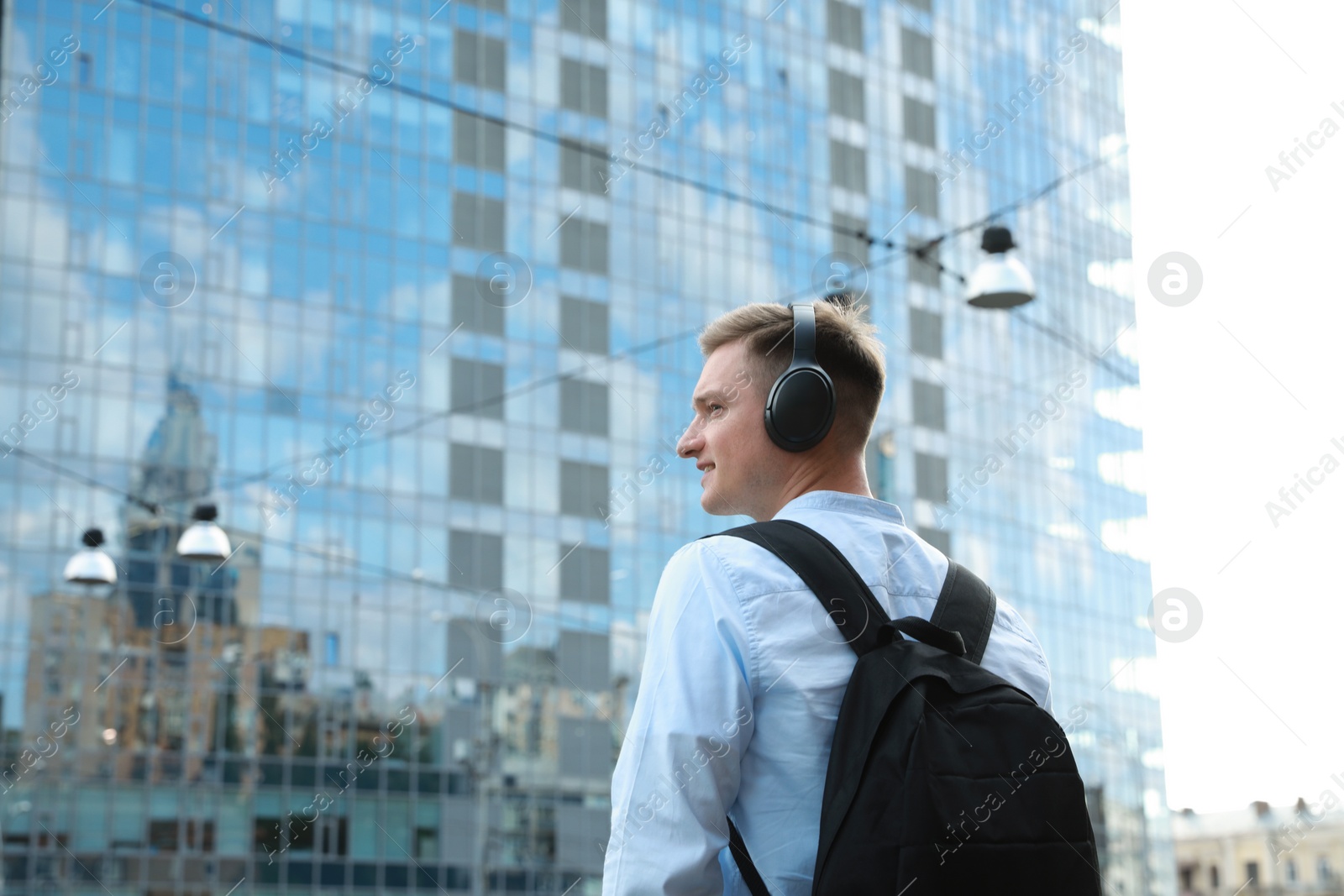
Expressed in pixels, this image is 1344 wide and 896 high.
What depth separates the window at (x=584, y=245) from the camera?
4972 cm

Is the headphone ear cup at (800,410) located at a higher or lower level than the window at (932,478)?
lower

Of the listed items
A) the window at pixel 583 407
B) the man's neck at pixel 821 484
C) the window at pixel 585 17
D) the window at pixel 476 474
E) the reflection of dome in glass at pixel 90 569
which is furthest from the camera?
the window at pixel 585 17

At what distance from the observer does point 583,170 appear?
5069 centimetres

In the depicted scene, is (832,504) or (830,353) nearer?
(832,504)

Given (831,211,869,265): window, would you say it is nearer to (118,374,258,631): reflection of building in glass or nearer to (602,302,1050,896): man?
(118,374,258,631): reflection of building in glass

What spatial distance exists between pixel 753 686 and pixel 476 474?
4499 centimetres

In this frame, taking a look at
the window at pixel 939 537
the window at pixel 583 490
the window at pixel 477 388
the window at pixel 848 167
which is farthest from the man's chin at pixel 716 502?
the window at pixel 848 167

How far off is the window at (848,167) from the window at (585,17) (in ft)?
33.0

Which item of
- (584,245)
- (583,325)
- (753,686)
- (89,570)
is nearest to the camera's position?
(753,686)

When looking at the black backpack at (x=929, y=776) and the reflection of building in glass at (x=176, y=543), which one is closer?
the black backpack at (x=929, y=776)

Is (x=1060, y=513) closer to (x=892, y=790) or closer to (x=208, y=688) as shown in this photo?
(x=208, y=688)

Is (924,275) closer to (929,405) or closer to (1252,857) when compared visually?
(929,405)

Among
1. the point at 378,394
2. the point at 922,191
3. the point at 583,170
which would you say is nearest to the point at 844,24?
the point at 922,191

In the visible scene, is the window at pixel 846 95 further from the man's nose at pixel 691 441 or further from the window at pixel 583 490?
the man's nose at pixel 691 441
